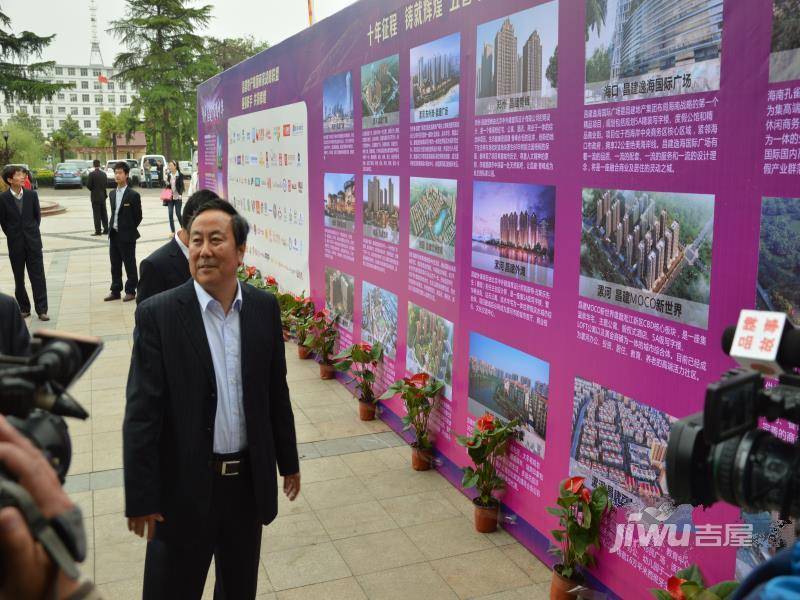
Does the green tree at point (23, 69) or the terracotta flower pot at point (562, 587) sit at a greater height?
the green tree at point (23, 69)

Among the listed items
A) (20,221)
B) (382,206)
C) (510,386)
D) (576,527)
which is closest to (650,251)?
(576,527)

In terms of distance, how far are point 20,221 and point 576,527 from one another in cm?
814

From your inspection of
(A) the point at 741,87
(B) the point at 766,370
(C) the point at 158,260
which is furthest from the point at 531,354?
(B) the point at 766,370

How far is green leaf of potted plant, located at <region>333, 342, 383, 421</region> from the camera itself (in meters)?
5.79

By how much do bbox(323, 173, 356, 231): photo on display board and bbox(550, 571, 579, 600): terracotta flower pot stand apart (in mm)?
3588

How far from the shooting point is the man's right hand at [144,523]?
2568 mm

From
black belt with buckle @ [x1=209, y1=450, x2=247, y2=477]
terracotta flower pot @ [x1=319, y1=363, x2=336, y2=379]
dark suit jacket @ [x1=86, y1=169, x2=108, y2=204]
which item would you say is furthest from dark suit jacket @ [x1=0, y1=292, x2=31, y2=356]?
dark suit jacket @ [x1=86, y1=169, x2=108, y2=204]

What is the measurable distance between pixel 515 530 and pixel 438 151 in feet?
7.35

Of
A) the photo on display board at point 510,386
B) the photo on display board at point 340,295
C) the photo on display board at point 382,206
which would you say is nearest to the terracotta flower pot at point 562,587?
the photo on display board at point 510,386

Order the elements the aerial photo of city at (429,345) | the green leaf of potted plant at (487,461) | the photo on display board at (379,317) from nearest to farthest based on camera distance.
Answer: the green leaf of potted plant at (487,461), the aerial photo of city at (429,345), the photo on display board at (379,317)

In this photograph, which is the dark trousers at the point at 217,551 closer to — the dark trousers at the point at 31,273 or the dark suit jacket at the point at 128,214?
the dark trousers at the point at 31,273

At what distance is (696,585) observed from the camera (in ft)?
8.72

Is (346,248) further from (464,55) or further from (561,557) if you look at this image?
(561,557)

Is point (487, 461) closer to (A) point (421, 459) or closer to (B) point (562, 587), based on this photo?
(B) point (562, 587)
